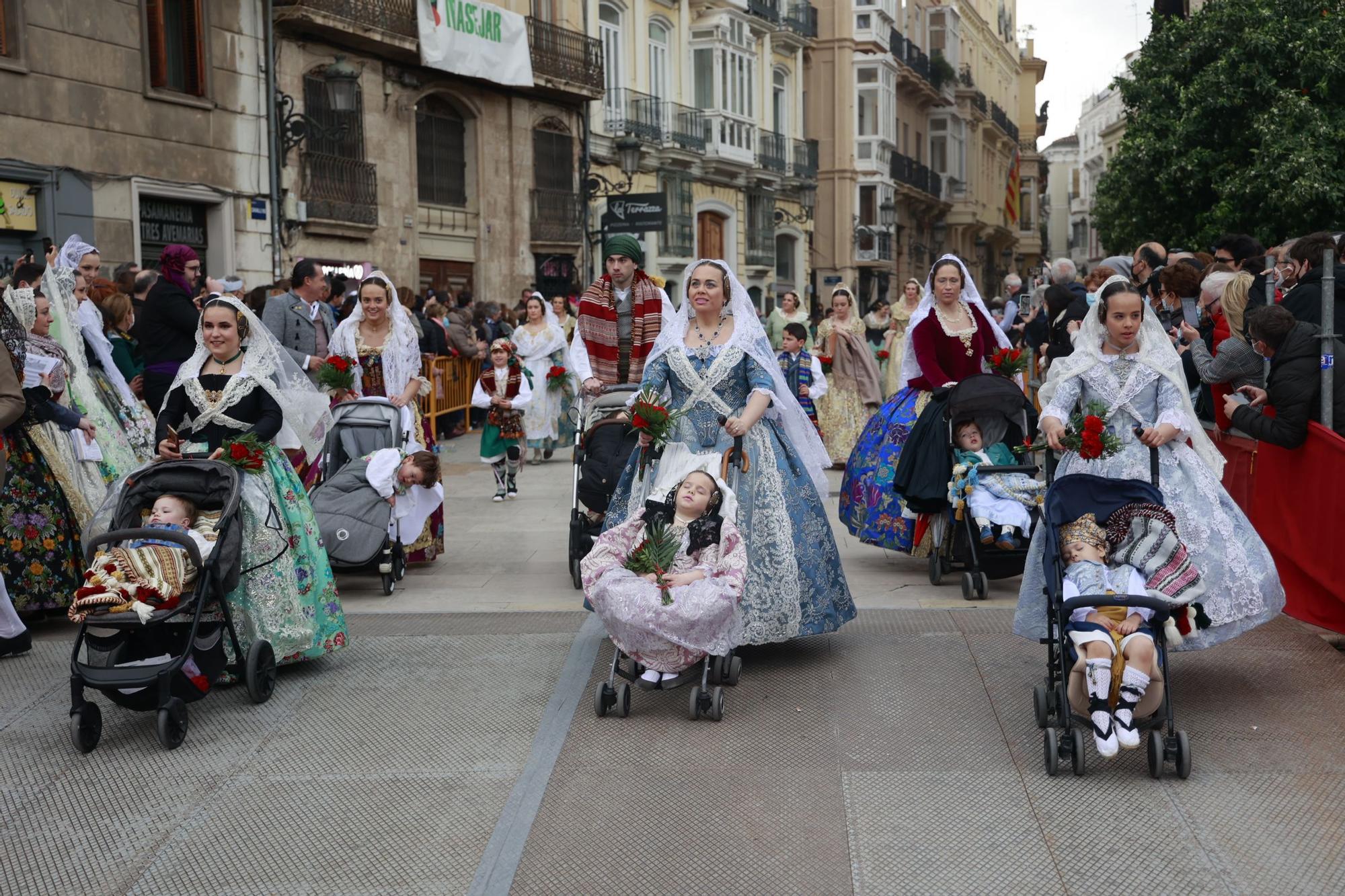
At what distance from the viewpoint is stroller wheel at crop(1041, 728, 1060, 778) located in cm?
510

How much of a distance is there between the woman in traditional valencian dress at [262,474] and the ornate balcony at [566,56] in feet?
63.6

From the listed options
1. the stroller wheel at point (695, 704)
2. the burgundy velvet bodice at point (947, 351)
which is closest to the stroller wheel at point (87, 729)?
the stroller wheel at point (695, 704)

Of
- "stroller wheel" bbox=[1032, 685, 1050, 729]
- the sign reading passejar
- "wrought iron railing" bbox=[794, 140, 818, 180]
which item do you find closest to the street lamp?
the sign reading passejar

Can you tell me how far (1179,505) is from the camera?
575 cm

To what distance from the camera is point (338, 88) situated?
18922 millimetres

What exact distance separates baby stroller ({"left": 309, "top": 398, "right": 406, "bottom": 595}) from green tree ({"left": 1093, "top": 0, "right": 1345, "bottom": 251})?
17.9 m

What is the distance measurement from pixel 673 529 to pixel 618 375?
2955 millimetres

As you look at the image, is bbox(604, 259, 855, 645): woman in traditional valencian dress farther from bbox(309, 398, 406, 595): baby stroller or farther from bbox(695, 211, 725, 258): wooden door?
bbox(695, 211, 725, 258): wooden door

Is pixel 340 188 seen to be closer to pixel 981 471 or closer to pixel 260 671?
pixel 981 471

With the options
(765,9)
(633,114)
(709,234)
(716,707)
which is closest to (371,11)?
(633,114)

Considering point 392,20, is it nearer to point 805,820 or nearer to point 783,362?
point 783,362

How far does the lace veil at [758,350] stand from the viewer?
6.71 metres

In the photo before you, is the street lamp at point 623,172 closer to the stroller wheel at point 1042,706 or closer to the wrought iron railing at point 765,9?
the wrought iron railing at point 765,9

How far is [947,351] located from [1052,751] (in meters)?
3.93
